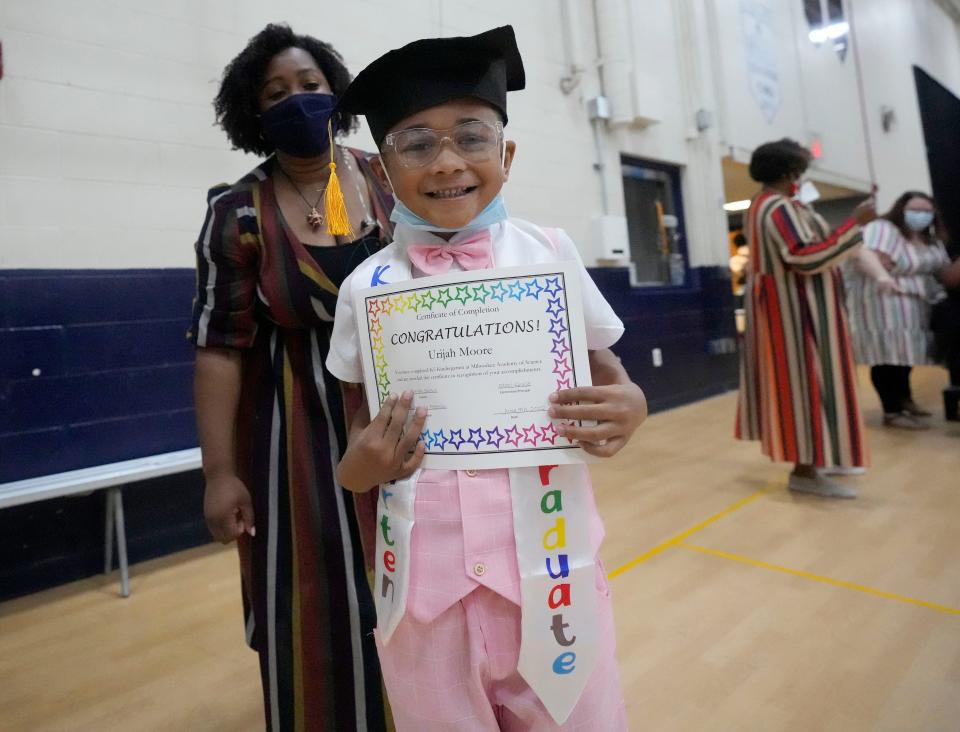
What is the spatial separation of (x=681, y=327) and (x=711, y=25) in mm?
2805

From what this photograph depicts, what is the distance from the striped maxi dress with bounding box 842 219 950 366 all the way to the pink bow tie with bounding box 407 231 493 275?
12.1ft

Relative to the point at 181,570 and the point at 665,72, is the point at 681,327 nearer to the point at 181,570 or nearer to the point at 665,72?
the point at 665,72

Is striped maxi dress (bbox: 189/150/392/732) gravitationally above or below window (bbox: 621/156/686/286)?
below

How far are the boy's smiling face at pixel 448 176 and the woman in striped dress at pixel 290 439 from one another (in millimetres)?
299

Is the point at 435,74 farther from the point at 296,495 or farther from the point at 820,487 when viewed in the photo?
the point at 820,487

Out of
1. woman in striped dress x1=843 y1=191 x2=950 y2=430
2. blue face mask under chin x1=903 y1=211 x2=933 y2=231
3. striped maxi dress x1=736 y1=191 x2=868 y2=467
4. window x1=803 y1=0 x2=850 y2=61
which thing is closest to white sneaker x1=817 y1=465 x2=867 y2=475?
striped maxi dress x1=736 y1=191 x2=868 y2=467

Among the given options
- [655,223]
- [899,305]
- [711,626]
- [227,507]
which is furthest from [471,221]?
[655,223]

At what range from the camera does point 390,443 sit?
0.64 metres

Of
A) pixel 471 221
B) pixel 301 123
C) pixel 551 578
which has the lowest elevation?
pixel 551 578

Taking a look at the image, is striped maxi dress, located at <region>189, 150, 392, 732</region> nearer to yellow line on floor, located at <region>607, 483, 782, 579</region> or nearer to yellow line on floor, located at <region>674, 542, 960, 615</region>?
yellow line on floor, located at <region>607, 483, 782, 579</region>

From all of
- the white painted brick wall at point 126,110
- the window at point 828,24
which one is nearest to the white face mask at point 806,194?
the white painted brick wall at point 126,110

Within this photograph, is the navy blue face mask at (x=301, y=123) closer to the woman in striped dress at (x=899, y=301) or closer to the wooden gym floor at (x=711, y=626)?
the wooden gym floor at (x=711, y=626)

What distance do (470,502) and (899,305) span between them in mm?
3890

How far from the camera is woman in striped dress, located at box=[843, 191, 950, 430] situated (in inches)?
141
